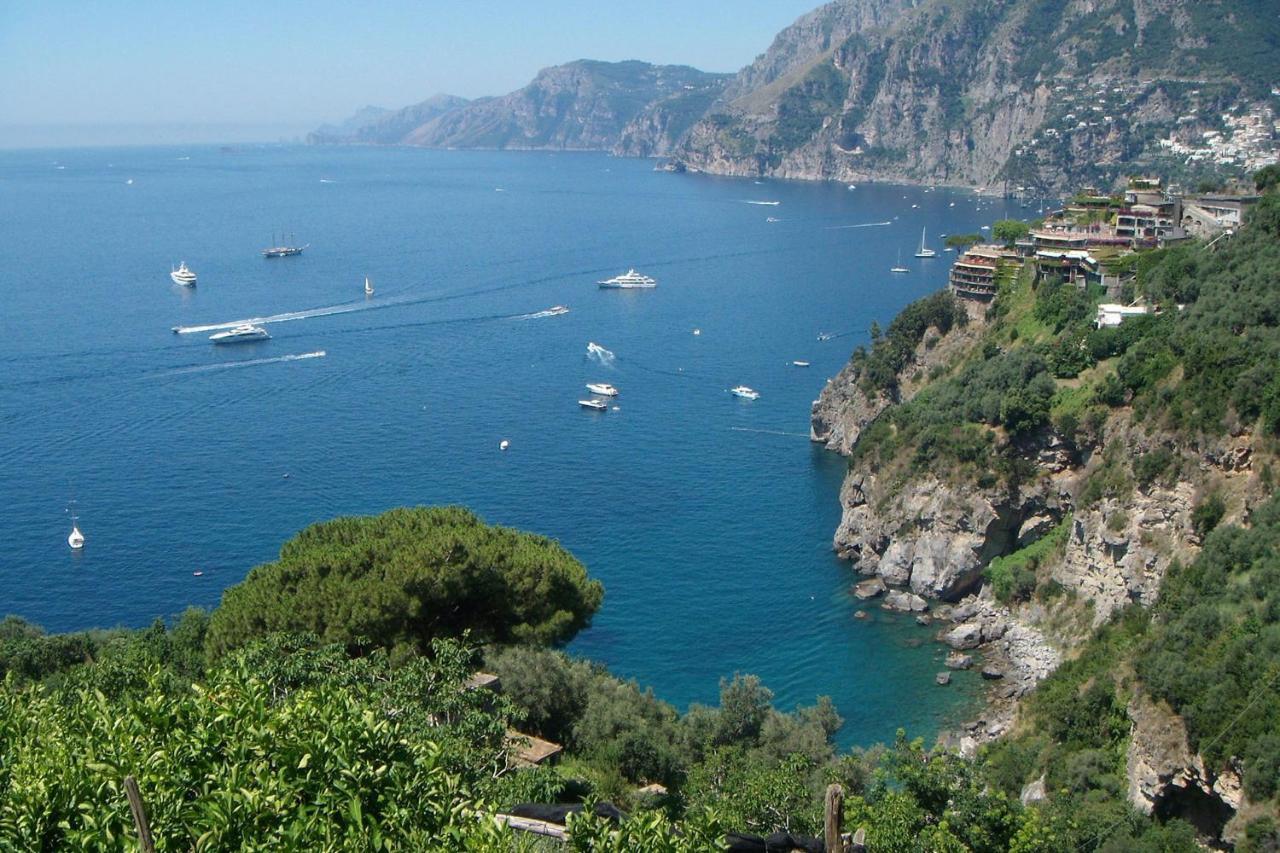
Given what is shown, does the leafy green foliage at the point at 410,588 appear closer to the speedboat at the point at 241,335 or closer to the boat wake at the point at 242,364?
the boat wake at the point at 242,364

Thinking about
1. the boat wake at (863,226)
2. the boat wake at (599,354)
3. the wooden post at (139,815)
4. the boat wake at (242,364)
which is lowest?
the boat wake at (242,364)

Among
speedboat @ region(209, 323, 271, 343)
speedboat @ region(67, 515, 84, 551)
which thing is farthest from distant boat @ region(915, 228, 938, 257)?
speedboat @ region(67, 515, 84, 551)

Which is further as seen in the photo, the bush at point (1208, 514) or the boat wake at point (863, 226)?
the boat wake at point (863, 226)

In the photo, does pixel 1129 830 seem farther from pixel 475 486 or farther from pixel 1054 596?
pixel 475 486

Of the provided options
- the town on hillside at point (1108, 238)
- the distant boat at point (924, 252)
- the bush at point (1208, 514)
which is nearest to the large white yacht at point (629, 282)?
the distant boat at point (924, 252)

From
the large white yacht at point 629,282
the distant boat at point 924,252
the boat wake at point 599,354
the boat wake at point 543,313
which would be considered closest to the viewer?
the boat wake at point 599,354

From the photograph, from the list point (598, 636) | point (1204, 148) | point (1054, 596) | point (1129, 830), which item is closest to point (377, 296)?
point (598, 636)

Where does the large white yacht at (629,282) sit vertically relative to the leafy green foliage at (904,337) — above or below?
below
